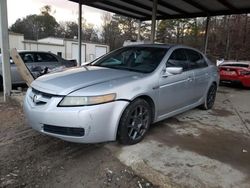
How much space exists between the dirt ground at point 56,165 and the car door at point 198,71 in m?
2.40

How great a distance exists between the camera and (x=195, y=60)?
A: 504cm

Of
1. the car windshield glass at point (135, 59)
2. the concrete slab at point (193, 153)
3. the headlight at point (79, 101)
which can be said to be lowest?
the concrete slab at point (193, 153)

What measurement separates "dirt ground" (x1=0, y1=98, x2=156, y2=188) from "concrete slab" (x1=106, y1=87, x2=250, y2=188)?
19cm

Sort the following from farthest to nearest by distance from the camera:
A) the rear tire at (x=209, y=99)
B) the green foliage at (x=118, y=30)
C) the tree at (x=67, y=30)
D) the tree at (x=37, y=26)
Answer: the tree at (x=67, y=30)
the tree at (x=37, y=26)
the green foliage at (x=118, y=30)
the rear tire at (x=209, y=99)

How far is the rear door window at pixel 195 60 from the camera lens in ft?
15.9

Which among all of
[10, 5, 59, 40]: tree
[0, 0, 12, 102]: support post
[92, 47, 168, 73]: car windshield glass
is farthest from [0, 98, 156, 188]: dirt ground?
[10, 5, 59, 40]: tree

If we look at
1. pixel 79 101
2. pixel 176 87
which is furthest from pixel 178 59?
pixel 79 101

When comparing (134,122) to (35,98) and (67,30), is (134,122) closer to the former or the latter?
(35,98)

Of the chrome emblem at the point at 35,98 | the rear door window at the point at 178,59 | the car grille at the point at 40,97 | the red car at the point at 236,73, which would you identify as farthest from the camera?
the red car at the point at 236,73

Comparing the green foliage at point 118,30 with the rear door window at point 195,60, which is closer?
the rear door window at point 195,60

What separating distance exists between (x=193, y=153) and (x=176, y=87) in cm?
123

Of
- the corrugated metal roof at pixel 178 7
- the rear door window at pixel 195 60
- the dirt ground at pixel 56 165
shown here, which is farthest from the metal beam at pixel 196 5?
the dirt ground at pixel 56 165

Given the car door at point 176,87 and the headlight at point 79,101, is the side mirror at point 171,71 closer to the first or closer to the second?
the car door at point 176,87

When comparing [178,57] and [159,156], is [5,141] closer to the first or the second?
[159,156]
